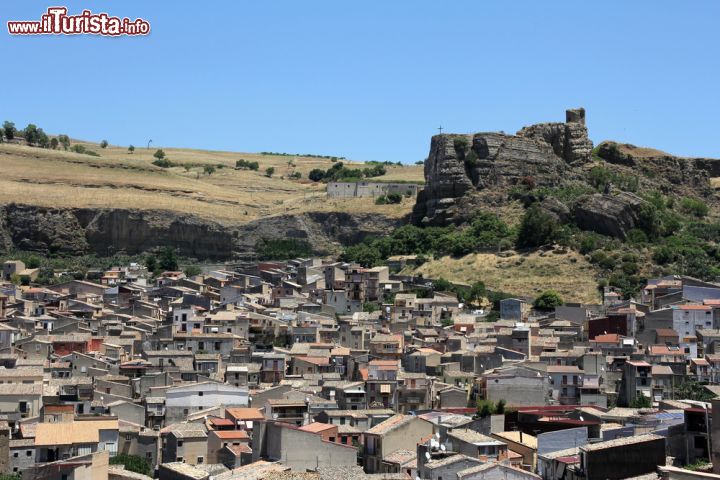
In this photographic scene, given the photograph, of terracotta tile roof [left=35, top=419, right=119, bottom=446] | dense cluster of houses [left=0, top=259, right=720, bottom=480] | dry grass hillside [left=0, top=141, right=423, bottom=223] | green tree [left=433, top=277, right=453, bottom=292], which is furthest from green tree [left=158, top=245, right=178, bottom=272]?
terracotta tile roof [left=35, top=419, right=119, bottom=446]

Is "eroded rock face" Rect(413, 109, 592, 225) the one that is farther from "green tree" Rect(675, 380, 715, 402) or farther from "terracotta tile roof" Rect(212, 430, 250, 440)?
"terracotta tile roof" Rect(212, 430, 250, 440)

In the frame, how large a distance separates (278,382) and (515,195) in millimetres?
50593

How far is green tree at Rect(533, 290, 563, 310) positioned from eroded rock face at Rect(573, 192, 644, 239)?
1433 cm

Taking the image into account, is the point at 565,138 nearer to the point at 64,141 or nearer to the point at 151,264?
the point at 151,264

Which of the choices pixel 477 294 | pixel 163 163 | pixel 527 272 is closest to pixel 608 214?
pixel 527 272

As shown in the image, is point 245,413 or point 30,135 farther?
point 30,135

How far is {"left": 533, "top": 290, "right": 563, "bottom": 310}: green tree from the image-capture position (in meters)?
84.7

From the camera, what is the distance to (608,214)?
99.9 meters

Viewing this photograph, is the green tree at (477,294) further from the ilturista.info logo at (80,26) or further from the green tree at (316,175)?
the green tree at (316,175)

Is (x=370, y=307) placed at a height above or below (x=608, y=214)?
below

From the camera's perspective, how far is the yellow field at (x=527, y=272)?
90312mm

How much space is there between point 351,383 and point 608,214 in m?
45.4

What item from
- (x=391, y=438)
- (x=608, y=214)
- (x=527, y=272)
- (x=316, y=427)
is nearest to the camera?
(x=391, y=438)

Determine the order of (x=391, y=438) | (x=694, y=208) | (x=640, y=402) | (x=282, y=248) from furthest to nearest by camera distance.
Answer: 1. (x=282, y=248)
2. (x=694, y=208)
3. (x=640, y=402)
4. (x=391, y=438)
